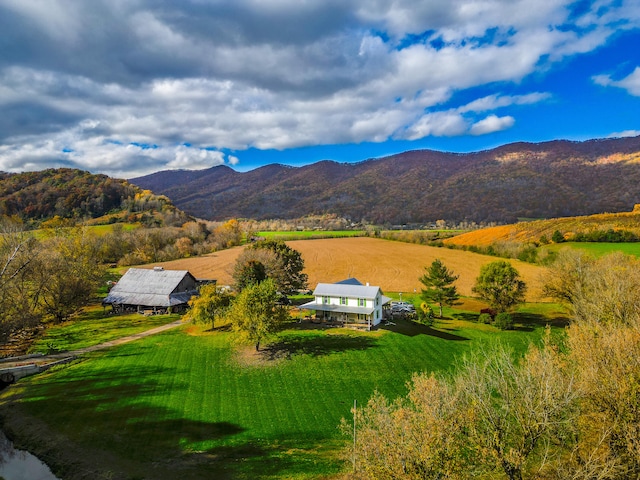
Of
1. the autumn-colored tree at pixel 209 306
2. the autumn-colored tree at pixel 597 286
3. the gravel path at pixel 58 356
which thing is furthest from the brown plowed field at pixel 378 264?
the gravel path at pixel 58 356

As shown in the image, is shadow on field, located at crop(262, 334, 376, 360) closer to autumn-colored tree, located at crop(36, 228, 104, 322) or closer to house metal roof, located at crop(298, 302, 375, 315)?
house metal roof, located at crop(298, 302, 375, 315)

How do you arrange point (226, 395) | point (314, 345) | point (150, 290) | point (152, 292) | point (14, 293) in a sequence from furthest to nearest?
point (150, 290) < point (152, 292) < point (14, 293) < point (314, 345) < point (226, 395)

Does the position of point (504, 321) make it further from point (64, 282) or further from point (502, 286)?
point (64, 282)


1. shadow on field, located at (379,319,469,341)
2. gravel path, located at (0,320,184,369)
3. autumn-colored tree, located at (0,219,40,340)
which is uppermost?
autumn-colored tree, located at (0,219,40,340)

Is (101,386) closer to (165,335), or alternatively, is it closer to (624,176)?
(165,335)

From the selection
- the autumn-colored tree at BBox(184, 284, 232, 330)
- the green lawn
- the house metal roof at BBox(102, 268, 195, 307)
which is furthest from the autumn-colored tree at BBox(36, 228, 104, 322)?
the autumn-colored tree at BBox(184, 284, 232, 330)

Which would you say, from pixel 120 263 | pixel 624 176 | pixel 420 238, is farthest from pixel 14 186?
pixel 624 176

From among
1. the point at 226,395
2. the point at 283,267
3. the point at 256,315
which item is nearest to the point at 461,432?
the point at 226,395
